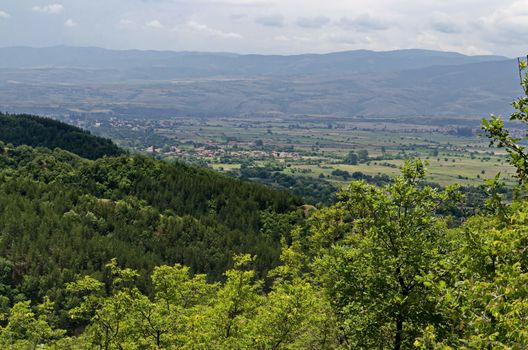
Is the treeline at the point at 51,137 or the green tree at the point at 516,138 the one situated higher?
the green tree at the point at 516,138

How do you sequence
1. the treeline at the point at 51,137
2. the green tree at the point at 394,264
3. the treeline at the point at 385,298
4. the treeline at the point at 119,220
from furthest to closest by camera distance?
the treeline at the point at 51,137
the treeline at the point at 119,220
the green tree at the point at 394,264
the treeline at the point at 385,298

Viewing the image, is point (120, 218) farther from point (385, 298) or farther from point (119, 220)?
point (385, 298)

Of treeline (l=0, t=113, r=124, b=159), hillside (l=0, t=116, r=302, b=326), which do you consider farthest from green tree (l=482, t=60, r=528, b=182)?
treeline (l=0, t=113, r=124, b=159)

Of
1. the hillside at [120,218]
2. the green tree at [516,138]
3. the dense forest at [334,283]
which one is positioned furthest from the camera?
the hillside at [120,218]

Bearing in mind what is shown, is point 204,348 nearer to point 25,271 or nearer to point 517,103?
point 517,103

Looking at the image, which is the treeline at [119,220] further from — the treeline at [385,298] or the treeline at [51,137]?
the treeline at [51,137]

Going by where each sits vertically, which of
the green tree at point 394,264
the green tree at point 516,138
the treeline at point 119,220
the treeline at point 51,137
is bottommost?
the treeline at point 119,220

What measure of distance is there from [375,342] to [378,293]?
6.88ft

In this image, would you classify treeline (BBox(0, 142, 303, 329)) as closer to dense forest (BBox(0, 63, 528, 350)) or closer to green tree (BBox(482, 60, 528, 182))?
dense forest (BBox(0, 63, 528, 350))

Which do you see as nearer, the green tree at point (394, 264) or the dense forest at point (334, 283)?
the dense forest at point (334, 283)

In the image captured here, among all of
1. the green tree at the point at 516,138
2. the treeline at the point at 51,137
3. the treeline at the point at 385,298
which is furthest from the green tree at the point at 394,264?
the treeline at the point at 51,137

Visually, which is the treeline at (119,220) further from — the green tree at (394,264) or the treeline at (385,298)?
the green tree at (394,264)

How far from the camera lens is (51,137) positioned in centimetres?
17812

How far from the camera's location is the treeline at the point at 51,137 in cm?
17262
